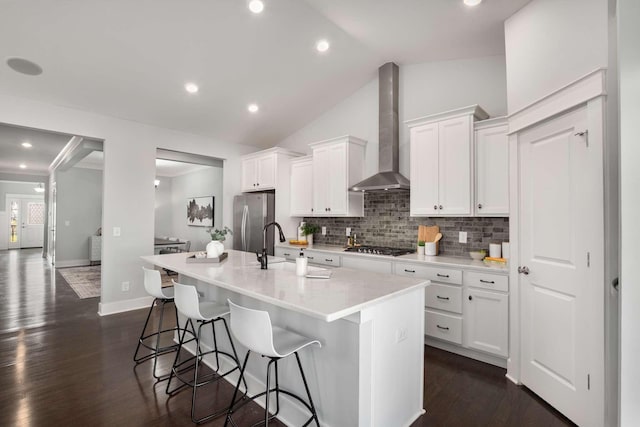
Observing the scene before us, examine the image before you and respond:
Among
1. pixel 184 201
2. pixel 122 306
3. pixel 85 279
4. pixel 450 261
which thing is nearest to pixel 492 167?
pixel 450 261

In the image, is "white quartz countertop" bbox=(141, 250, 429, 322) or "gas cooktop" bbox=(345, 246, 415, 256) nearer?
"white quartz countertop" bbox=(141, 250, 429, 322)

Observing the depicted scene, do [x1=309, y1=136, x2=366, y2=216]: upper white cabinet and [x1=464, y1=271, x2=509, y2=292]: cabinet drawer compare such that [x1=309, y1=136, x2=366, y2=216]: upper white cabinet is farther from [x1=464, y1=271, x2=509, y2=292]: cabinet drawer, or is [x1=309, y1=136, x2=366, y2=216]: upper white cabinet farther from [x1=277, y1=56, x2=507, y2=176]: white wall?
[x1=464, y1=271, x2=509, y2=292]: cabinet drawer

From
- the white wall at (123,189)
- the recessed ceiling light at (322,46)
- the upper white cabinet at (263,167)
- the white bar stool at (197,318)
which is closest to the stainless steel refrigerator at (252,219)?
the upper white cabinet at (263,167)

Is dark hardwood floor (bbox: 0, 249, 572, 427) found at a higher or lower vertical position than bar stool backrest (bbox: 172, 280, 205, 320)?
lower

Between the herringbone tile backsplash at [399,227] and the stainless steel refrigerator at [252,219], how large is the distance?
0.78 meters

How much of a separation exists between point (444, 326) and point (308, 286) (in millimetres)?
1846

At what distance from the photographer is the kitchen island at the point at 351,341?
161 cm

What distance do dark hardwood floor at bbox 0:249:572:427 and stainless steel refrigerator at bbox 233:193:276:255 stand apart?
193cm

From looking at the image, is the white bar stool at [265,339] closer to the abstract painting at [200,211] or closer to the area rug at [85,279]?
the area rug at [85,279]

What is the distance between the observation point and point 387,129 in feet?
13.1

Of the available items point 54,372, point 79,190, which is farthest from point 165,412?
point 79,190

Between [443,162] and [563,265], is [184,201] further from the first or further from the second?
[563,265]

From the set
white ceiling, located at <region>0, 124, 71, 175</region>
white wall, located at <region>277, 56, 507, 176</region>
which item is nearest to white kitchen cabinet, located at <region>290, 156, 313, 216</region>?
white wall, located at <region>277, 56, 507, 176</region>

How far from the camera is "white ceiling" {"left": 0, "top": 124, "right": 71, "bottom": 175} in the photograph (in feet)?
17.2
